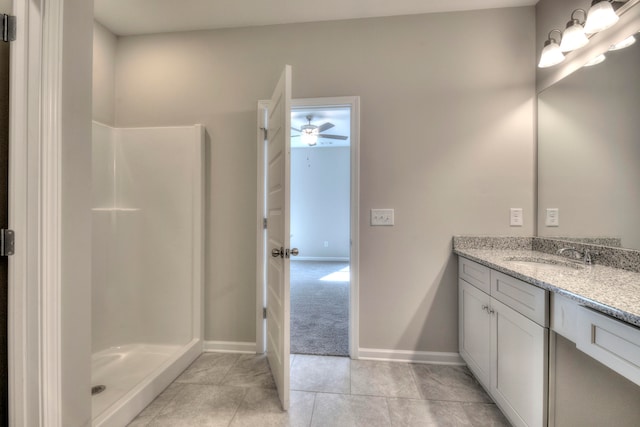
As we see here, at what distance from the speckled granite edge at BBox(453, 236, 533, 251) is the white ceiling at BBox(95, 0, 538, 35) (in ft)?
5.73

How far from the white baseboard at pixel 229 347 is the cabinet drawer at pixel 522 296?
1825mm

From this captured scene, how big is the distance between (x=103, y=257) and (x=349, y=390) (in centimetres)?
211

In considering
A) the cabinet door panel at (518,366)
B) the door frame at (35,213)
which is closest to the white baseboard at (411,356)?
the cabinet door panel at (518,366)

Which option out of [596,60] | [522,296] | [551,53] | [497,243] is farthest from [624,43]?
[522,296]

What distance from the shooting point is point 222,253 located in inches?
87.4

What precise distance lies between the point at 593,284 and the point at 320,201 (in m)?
5.75

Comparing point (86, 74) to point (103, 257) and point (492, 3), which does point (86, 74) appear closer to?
point (103, 257)

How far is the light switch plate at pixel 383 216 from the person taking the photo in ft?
6.82

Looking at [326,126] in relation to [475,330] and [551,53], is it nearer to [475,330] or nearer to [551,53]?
[551,53]

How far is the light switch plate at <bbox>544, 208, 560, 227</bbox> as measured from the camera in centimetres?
183

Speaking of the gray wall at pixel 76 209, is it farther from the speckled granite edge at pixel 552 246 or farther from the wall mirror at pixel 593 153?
the wall mirror at pixel 593 153

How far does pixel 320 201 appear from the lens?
6695 millimetres

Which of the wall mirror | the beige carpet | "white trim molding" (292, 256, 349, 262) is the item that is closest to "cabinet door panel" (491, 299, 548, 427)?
the wall mirror

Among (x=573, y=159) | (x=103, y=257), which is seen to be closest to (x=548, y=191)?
(x=573, y=159)
